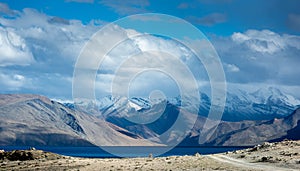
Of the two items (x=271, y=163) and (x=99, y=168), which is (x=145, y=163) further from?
(x=271, y=163)

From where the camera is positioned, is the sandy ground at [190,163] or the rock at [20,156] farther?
the rock at [20,156]

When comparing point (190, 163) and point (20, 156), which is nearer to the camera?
point (190, 163)

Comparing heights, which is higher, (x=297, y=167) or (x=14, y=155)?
(x=14, y=155)

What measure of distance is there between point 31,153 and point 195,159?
3658 cm

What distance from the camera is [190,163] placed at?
85.8m

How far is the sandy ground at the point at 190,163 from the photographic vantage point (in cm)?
7831

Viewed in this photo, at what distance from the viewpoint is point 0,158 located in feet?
341

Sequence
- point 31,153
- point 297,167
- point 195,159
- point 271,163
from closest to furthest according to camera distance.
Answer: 1. point 297,167
2. point 271,163
3. point 195,159
4. point 31,153

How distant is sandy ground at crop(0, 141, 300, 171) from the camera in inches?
3083

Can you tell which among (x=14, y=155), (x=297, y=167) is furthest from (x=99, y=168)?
(x=297, y=167)

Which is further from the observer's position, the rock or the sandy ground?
the rock

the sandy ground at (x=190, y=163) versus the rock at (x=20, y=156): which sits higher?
the rock at (x=20, y=156)

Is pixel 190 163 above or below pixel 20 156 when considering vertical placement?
below

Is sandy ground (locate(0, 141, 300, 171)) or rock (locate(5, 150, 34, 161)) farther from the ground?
rock (locate(5, 150, 34, 161))
